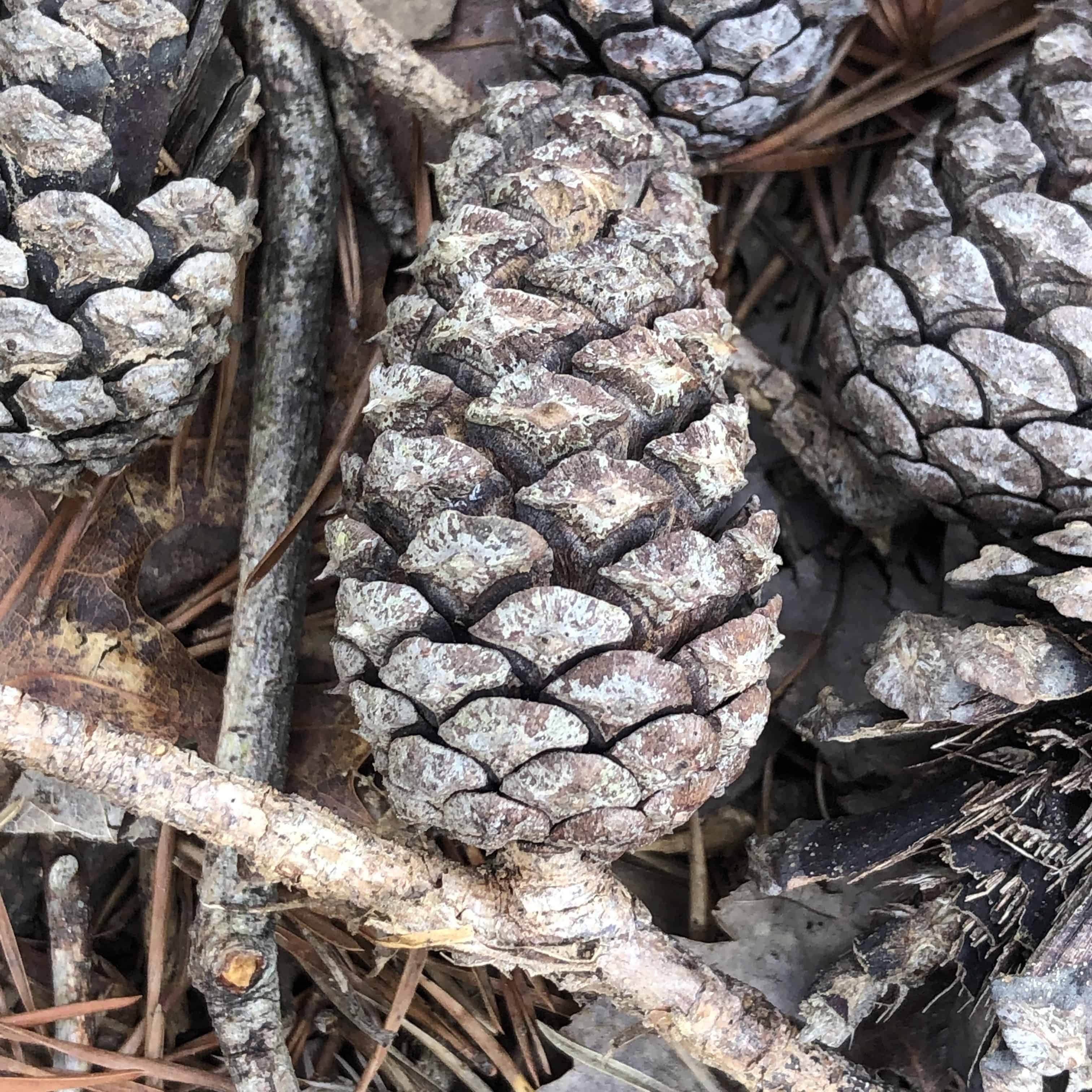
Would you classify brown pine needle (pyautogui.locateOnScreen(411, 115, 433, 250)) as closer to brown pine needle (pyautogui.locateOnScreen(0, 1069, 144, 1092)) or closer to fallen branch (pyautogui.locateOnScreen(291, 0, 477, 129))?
fallen branch (pyautogui.locateOnScreen(291, 0, 477, 129))

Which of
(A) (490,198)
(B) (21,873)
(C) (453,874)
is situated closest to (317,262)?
(A) (490,198)

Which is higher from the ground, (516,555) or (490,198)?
(490,198)

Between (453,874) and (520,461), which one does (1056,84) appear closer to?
(520,461)

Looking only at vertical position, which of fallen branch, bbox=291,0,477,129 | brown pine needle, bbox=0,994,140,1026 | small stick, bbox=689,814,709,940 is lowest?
brown pine needle, bbox=0,994,140,1026

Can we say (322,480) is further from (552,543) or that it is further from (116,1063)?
(116,1063)

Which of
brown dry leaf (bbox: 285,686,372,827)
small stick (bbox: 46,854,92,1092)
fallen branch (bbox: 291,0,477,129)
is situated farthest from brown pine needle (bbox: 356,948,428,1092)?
fallen branch (bbox: 291,0,477,129)

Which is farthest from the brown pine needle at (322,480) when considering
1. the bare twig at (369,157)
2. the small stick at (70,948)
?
the small stick at (70,948)

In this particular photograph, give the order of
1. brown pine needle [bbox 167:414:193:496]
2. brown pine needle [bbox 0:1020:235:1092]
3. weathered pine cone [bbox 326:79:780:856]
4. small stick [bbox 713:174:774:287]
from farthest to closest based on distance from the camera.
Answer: small stick [bbox 713:174:774:287]
brown pine needle [bbox 167:414:193:496]
brown pine needle [bbox 0:1020:235:1092]
weathered pine cone [bbox 326:79:780:856]
